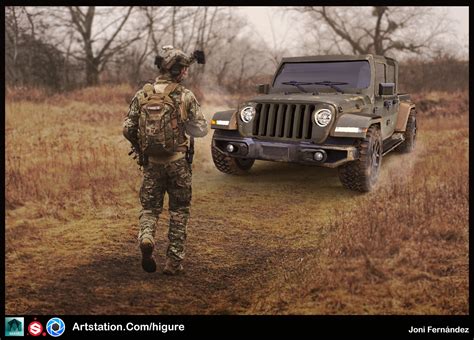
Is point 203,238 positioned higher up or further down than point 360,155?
further down

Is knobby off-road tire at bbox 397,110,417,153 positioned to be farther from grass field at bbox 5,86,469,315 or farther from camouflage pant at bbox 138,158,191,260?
camouflage pant at bbox 138,158,191,260

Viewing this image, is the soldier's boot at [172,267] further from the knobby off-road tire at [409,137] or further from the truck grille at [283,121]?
the knobby off-road tire at [409,137]

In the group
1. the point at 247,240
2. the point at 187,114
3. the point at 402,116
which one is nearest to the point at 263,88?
the point at 402,116

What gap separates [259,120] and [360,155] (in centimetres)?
131

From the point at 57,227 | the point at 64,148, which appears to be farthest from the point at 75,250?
the point at 64,148

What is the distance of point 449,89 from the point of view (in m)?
9.73

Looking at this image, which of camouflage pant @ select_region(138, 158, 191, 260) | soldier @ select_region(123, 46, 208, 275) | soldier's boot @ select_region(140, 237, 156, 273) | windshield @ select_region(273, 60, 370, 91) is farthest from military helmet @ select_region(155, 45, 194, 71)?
windshield @ select_region(273, 60, 370, 91)

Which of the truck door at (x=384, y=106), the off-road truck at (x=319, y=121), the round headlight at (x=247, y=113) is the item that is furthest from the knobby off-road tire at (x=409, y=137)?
the round headlight at (x=247, y=113)

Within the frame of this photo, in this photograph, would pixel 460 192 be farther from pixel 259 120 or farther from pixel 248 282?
pixel 248 282
